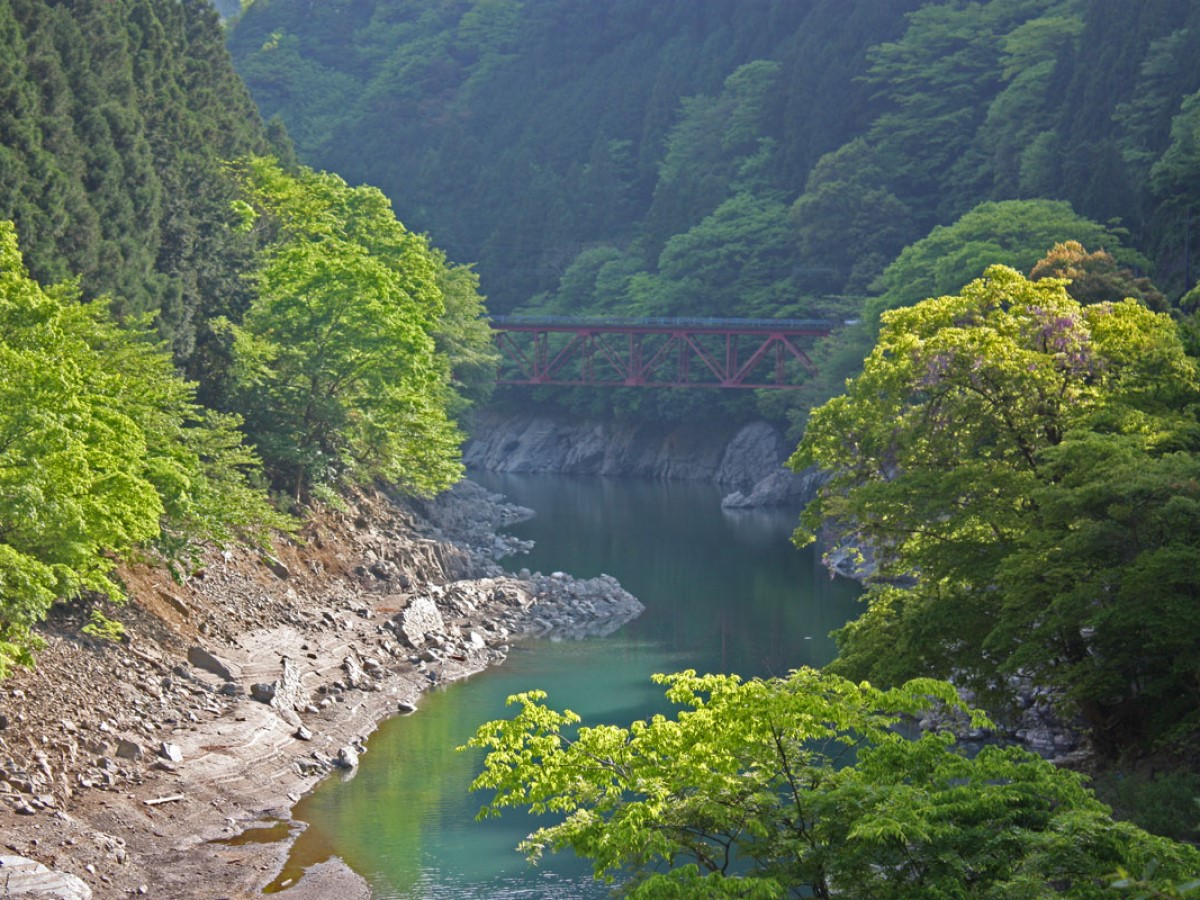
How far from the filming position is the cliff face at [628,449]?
2862 inches

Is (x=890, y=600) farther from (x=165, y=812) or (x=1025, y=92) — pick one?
(x=1025, y=92)

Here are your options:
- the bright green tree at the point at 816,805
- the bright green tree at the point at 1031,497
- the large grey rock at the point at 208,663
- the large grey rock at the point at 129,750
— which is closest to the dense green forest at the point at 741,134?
the bright green tree at the point at 1031,497

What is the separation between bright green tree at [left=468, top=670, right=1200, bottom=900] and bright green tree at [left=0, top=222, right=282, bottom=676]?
8.17 meters

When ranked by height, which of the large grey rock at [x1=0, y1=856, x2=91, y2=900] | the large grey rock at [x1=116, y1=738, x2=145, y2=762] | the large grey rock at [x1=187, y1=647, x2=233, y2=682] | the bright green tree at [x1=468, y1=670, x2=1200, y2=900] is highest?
the large grey rock at [x1=187, y1=647, x2=233, y2=682]

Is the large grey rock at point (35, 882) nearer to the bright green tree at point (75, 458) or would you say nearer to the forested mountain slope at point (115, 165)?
the bright green tree at point (75, 458)

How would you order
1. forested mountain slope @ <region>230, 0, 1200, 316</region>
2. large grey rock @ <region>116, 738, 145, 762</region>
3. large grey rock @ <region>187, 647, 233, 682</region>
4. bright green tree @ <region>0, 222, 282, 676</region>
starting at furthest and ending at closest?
forested mountain slope @ <region>230, 0, 1200, 316</region>
large grey rock @ <region>187, 647, 233, 682</region>
large grey rock @ <region>116, 738, 145, 762</region>
bright green tree @ <region>0, 222, 282, 676</region>

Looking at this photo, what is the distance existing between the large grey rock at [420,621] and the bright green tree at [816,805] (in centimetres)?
1755

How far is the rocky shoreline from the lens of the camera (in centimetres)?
1850

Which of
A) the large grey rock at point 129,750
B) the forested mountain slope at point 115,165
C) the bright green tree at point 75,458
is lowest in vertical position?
the large grey rock at point 129,750

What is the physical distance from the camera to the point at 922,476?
21250 mm

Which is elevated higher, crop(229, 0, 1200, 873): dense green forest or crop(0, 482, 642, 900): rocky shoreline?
crop(229, 0, 1200, 873): dense green forest

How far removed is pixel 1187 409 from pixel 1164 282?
28836 mm

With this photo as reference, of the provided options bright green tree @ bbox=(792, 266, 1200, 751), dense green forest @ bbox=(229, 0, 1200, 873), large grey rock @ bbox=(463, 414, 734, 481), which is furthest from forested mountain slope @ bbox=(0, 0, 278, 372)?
large grey rock @ bbox=(463, 414, 734, 481)

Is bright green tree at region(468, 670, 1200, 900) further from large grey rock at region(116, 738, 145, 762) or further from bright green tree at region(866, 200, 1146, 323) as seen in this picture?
bright green tree at region(866, 200, 1146, 323)
